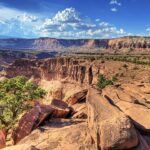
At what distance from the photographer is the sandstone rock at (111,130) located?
897 inches

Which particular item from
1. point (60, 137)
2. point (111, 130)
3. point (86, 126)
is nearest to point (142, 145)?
point (111, 130)

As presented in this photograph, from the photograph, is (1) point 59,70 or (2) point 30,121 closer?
(2) point 30,121

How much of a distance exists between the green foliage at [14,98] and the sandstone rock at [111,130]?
10496 mm

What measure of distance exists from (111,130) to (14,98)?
1343cm

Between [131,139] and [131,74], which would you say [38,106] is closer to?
[131,139]

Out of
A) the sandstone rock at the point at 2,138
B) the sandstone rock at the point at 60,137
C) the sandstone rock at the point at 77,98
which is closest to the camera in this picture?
the sandstone rock at the point at 60,137

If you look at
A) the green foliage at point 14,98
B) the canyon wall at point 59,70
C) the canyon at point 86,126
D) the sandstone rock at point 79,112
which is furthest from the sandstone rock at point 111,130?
the canyon wall at point 59,70

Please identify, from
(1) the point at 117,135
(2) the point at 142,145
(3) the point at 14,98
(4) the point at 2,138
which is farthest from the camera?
(3) the point at 14,98

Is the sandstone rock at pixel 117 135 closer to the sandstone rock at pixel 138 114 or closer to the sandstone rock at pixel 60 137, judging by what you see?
the sandstone rock at pixel 60 137

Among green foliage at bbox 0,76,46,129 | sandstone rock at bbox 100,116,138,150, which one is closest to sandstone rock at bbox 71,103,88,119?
green foliage at bbox 0,76,46,129

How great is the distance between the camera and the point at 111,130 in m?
23.2

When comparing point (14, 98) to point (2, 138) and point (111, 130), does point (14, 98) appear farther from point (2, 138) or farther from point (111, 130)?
point (111, 130)

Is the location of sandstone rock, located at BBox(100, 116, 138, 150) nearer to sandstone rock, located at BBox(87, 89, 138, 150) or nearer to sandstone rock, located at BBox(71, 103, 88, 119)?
sandstone rock, located at BBox(87, 89, 138, 150)

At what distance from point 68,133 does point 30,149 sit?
5.29 metres
